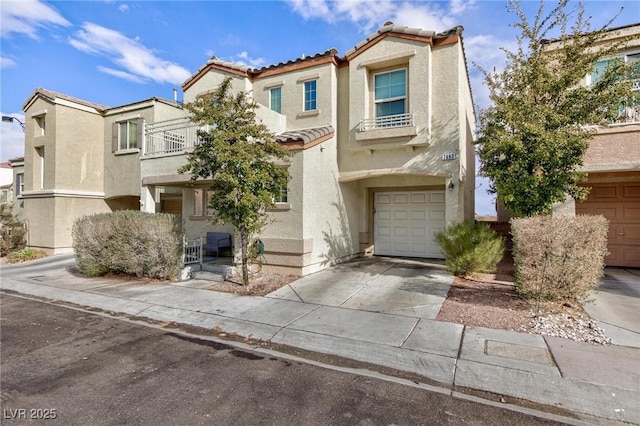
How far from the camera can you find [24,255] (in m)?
15.3

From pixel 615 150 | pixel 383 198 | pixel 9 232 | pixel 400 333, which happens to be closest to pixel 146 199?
pixel 9 232

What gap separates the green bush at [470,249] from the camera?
922cm

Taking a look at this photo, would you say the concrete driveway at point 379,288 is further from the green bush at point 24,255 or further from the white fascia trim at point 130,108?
the green bush at point 24,255

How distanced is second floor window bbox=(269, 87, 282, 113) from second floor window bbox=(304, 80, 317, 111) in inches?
Result: 46.6

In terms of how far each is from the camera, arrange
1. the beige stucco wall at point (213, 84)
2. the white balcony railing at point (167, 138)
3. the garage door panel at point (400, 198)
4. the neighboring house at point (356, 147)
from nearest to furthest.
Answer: the neighboring house at point (356, 147) → the white balcony railing at point (167, 138) → the garage door panel at point (400, 198) → the beige stucco wall at point (213, 84)

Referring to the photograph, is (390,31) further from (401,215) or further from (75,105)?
(75,105)

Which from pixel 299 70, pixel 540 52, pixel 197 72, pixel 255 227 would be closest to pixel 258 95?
pixel 299 70

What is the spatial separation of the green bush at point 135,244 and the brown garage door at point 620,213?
45.9 ft

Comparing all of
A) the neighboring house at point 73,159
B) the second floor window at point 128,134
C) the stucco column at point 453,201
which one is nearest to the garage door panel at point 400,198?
the stucco column at point 453,201

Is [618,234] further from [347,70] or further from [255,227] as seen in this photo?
[255,227]

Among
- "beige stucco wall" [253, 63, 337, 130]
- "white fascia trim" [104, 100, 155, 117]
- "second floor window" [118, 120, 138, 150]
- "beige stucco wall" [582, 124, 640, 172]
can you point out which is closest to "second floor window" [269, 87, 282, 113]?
"beige stucco wall" [253, 63, 337, 130]

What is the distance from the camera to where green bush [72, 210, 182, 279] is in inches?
391

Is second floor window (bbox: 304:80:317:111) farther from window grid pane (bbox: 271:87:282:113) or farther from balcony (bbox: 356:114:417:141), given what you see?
balcony (bbox: 356:114:417:141)

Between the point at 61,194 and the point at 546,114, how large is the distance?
2044cm
